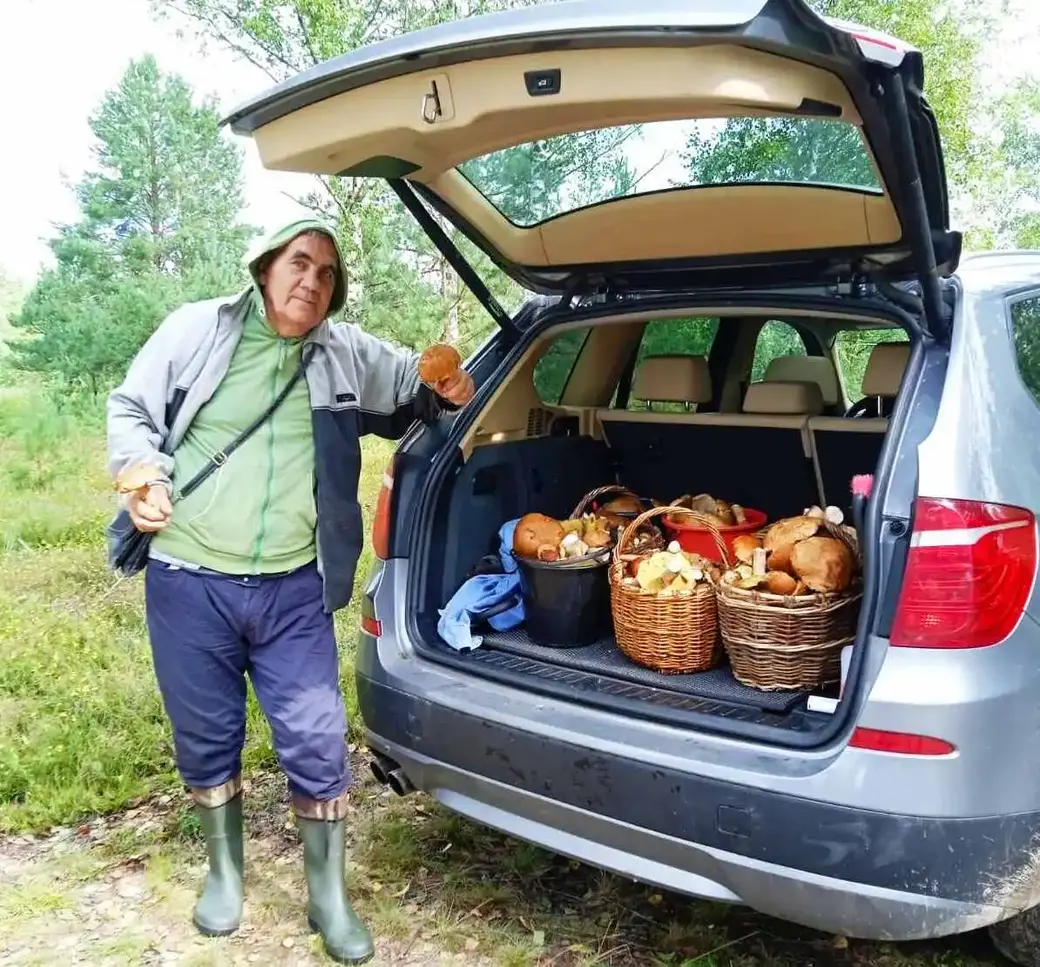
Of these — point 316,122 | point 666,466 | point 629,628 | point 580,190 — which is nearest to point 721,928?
point 629,628

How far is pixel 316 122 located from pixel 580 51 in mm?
670

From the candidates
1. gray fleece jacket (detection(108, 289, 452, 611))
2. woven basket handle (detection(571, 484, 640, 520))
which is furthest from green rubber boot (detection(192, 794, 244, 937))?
woven basket handle (detection(571, 484, 640, 520))

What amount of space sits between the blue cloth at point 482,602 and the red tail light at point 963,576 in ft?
4.03

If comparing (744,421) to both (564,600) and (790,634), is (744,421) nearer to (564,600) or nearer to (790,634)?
(564,600)

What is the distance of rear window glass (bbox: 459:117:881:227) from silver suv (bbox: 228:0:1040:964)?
1cm

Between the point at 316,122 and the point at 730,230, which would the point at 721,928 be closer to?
the point at 730,230

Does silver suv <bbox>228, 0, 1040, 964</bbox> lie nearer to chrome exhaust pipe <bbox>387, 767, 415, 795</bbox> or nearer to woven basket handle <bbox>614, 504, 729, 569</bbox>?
chrome exhaust pipe <bbox>387, 767, 415, 795</bbox>

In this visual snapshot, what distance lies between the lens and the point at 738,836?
1.88m

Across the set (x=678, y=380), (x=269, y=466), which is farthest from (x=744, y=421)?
(x=269, y=466)

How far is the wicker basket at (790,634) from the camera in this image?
2252mm

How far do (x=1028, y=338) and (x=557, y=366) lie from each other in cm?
166

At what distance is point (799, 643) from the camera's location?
2.26m

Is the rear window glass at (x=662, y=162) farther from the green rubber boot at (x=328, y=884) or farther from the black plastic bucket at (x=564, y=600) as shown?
the green rubber boot at (x=328, y=884)

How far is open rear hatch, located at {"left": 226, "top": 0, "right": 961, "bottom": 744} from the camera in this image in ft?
5.28
